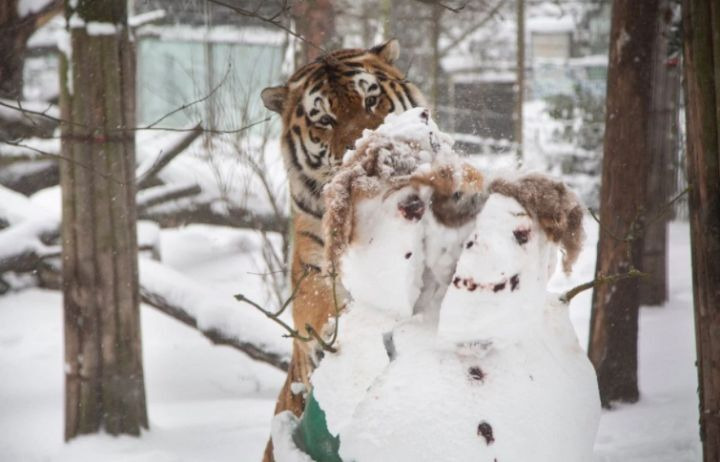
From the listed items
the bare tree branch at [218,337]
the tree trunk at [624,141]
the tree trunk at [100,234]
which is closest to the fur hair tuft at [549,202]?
the tree trunk at [624,141]

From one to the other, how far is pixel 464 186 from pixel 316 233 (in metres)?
1.48

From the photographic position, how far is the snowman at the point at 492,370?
168 cm

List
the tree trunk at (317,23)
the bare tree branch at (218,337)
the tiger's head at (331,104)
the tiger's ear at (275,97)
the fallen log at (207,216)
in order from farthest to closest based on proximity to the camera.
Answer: the fallen log at (207,216), the tree trunk at (317,23), the bare tree branch at (218,337), the tiger's ear at (275,97), the tiger's head at (331,104)

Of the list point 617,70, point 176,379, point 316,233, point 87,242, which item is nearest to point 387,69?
point 316,233

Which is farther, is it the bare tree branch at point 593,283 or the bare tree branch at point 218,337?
the bare tree branch at point 218,337

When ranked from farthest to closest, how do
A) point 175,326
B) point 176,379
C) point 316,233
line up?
point 175,326
point 176,379
point 316,233

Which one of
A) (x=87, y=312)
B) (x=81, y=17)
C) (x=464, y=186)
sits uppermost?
(x=81, y=17)

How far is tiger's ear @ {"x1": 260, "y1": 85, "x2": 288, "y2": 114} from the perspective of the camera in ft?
11.6

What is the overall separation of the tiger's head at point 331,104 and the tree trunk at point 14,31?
1.32 m

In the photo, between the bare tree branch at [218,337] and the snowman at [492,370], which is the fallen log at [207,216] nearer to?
the bare tree branch at [218,337]

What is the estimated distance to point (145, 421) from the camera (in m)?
4.37

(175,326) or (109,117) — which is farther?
(175,326)

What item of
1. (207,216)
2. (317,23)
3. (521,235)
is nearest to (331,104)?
(521,235)

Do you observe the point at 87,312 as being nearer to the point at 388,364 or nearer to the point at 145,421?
the point at 145,421
